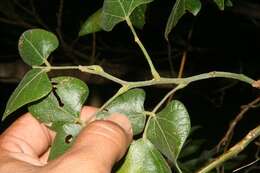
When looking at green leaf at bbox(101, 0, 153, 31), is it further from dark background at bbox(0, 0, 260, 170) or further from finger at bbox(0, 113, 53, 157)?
dark background at bbox(0, 0, 260, 170)

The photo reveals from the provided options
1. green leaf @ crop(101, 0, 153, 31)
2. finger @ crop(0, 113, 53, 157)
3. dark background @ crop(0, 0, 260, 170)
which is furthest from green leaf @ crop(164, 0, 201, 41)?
dark background @ crop(0, 0, 260, 170)

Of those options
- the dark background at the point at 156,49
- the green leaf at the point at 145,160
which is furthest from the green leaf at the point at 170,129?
the dark background at the point at 156,49

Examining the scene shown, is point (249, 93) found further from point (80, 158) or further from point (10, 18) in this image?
point (80, 158)

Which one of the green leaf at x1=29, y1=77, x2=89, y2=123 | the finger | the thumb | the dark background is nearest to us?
the thumb

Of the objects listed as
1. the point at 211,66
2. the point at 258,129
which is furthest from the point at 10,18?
the point at 258,129

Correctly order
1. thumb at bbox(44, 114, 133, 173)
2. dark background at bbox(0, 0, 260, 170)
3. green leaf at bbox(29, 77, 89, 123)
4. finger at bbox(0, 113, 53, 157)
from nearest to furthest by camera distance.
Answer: thumb at bbox(44, 114, 133, 173)
green leaf at bbox(29, 77, 89, 123)
finger at bbox(0, 113, 53, 157)
dark background at bbox(0, 0, 260, 170)

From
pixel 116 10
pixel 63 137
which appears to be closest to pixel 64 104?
pixel 63 137
